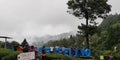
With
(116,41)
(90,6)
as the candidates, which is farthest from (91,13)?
(116,41)

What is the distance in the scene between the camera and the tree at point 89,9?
44.4 m

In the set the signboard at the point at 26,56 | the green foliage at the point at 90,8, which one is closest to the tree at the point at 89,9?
the green foliage at the point at 90,8

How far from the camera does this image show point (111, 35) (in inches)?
5753

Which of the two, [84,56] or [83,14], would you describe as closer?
[84,56]

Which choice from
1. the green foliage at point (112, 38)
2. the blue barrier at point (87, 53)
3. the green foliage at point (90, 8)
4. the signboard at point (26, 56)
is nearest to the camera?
the signboard at point (26, 56)

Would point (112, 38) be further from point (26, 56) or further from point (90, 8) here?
point (26, 56)

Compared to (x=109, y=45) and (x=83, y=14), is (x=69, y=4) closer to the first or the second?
(x=83, y=14)

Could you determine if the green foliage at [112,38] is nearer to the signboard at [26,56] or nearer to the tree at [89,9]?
the tree at [89,9]

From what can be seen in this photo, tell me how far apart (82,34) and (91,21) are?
7.21 ft

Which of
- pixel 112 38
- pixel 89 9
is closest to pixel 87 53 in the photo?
pixel 89 9

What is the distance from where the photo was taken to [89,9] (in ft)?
147

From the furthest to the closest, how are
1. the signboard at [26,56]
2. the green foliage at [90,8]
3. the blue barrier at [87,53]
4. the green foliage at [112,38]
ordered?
the green foliage at [112,38] < the green foliage at [90,8] < the blue barrier at [87,53] < the signboard at [26,56]

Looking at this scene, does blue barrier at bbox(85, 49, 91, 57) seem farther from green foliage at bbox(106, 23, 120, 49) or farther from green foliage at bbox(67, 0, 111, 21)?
green foliage at bbox(106, 23, 120, 49)

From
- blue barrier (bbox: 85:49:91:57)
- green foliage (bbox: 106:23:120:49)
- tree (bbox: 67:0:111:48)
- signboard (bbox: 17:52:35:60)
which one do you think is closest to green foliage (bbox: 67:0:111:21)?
tree (bbox: 67:0:111:48)
